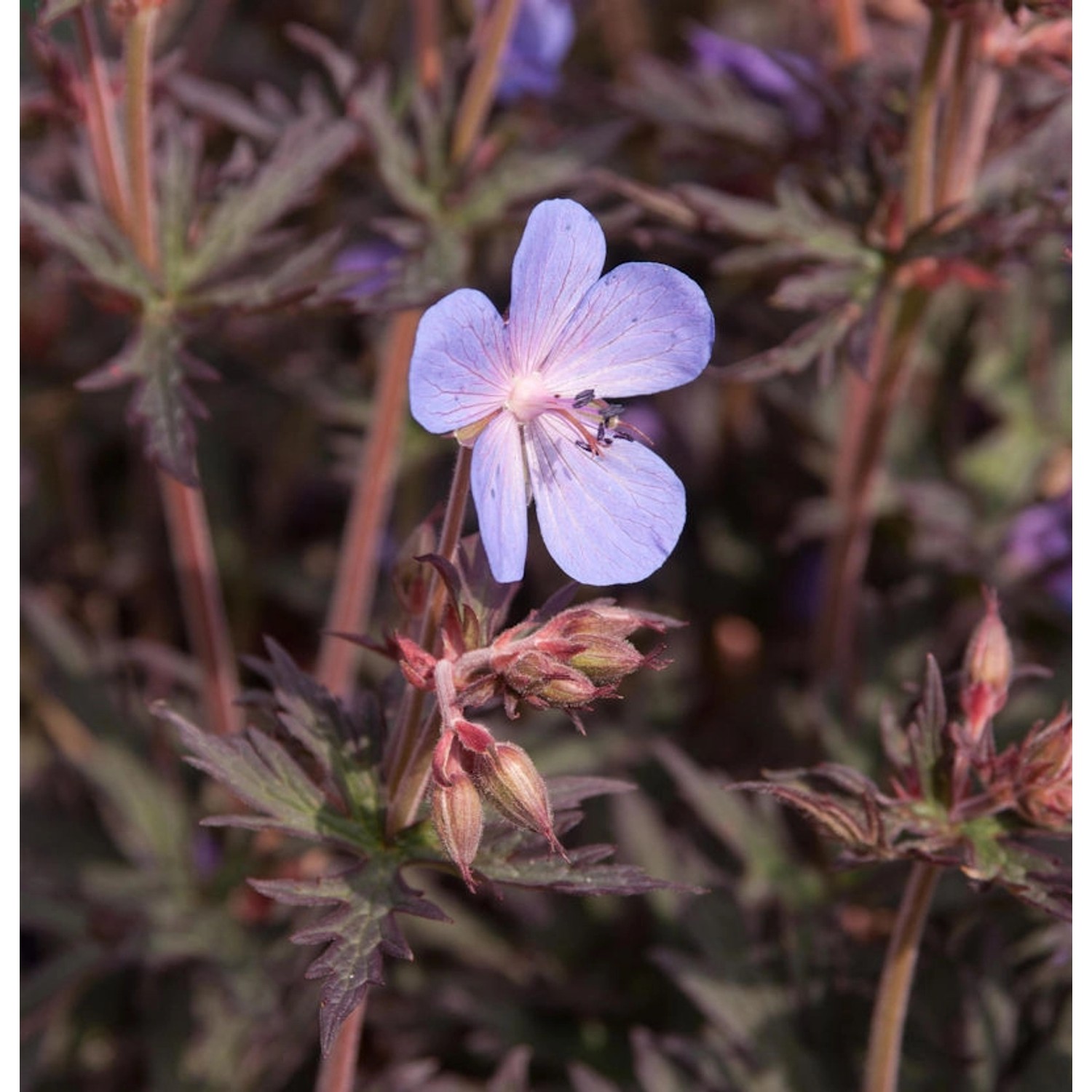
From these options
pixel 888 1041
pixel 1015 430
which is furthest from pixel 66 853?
pixel 1015 430

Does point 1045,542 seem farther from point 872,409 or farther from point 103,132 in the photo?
point 103,132

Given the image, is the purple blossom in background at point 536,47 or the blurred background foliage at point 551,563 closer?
the blurred background foliage at point 551,563

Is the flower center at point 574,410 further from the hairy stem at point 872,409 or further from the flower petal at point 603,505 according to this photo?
the hairy stem at point 872,409

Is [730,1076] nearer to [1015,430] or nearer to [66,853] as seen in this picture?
[66,853]

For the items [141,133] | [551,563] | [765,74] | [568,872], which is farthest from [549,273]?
[551,563]

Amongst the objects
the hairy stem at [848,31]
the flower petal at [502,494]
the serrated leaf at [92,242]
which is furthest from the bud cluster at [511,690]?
the hairy stem at [848,31]

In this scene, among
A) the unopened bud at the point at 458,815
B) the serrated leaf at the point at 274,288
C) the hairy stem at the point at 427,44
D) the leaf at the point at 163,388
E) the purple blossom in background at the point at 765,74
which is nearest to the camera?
the unopened bud at the point at 458,815
